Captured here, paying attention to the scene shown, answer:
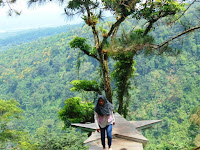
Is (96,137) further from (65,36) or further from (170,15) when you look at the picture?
(65,36)

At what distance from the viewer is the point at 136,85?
14.9m

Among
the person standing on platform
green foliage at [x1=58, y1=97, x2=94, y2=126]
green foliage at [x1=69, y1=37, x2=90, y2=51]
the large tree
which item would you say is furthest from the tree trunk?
the person standing on platform

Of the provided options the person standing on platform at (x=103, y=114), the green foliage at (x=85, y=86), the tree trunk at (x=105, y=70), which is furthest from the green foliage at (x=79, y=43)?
the person standing on platform at (x=103, y=114)

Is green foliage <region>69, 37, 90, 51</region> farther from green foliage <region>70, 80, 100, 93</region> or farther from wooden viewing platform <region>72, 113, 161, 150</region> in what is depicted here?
wooden viewing platform <region>72, 113, 161, 150</region>

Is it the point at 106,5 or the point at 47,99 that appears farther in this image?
the point at 47,99

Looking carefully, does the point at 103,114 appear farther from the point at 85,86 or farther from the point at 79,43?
the point at 85,86

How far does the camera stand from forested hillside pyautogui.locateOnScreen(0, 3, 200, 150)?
20062 mm

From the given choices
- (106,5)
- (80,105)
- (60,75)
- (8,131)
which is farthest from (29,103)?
(106,5)

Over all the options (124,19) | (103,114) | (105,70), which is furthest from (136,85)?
(103,114)

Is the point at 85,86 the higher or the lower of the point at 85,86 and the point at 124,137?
the higher

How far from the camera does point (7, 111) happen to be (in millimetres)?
8359

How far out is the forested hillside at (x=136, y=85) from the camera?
20062mm

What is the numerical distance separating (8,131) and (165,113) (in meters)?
16.5

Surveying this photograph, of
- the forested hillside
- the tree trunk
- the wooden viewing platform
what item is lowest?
the forested hillside
